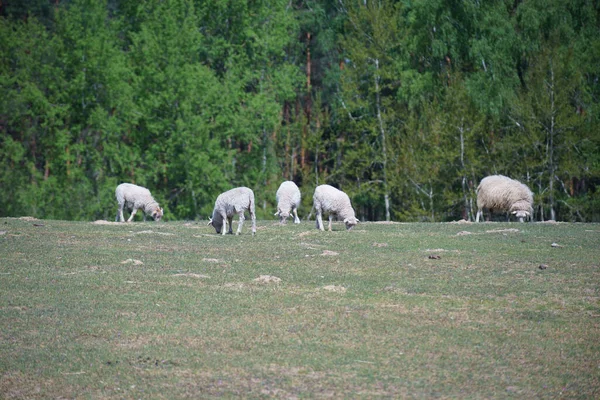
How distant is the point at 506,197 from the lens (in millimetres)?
33281

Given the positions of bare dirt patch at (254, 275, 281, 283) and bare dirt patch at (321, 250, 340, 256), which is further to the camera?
bare dirt patch at (321, 250, 340, 256)

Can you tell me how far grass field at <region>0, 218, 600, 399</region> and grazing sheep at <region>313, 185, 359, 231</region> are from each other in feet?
14.0

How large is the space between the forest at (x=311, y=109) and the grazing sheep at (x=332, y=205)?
19.0m

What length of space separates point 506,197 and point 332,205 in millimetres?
9636

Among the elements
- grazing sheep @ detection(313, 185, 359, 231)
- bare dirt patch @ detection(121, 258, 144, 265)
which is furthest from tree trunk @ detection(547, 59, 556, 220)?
bare dirt patch @ detection(121, 258, 144, 265)

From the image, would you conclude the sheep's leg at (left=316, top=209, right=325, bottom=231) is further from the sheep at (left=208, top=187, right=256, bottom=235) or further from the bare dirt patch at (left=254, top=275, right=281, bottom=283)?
the bare dirt patch at (left=254, top=275, right=281, bottom=283)

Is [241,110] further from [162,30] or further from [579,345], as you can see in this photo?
[579,345]

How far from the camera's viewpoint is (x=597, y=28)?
46531 millimetres

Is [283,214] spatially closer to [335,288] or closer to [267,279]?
[267,279]

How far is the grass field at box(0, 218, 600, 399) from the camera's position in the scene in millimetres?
10445

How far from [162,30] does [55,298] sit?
38768mm

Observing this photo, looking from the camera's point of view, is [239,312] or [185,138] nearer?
[239,312]

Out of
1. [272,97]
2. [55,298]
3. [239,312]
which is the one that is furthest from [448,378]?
[272,97]

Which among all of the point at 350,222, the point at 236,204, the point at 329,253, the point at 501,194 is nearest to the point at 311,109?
the point at 501,194
